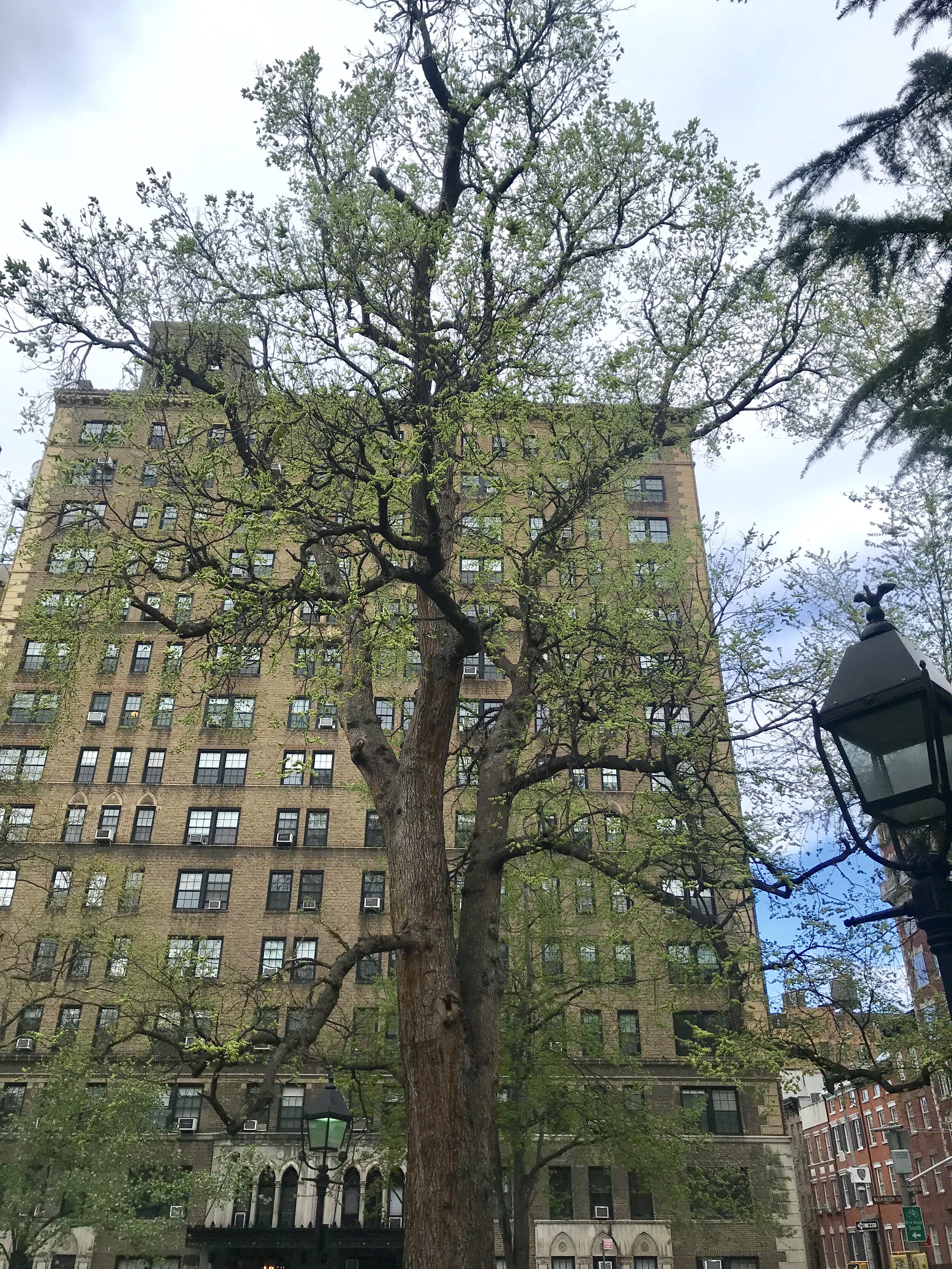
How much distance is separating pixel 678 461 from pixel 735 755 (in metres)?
30.0

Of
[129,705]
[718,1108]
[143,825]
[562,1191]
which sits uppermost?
[129,705]

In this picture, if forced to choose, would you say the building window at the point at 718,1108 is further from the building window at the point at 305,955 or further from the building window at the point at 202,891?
the building window at the point at 202,891

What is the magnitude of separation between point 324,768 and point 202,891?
629 cm

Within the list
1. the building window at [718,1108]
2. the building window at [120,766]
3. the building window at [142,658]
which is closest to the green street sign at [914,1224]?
the building window at [718,1108]

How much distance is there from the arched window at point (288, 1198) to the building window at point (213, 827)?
11152 mm

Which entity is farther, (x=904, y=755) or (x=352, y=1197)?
(x=352, y=1197)

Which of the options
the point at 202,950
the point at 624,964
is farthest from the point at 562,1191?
the point at 202,950

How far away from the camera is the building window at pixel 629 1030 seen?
30.2 m

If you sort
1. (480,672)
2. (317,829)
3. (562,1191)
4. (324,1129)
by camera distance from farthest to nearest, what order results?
(480,672), (317,829), (562,1191), (324,1129)

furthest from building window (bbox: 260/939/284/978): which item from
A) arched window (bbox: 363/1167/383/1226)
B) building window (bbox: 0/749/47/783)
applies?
building window (bbox: 0/749/47/783)

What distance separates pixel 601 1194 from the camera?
31.0 m

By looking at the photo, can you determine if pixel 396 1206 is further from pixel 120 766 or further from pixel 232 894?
pixel 120 766

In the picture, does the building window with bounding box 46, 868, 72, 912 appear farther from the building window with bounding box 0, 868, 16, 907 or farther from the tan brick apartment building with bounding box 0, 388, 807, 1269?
the building window with bounding box 0, 868, 16, 907

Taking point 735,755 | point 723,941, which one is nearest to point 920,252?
point 723,941
